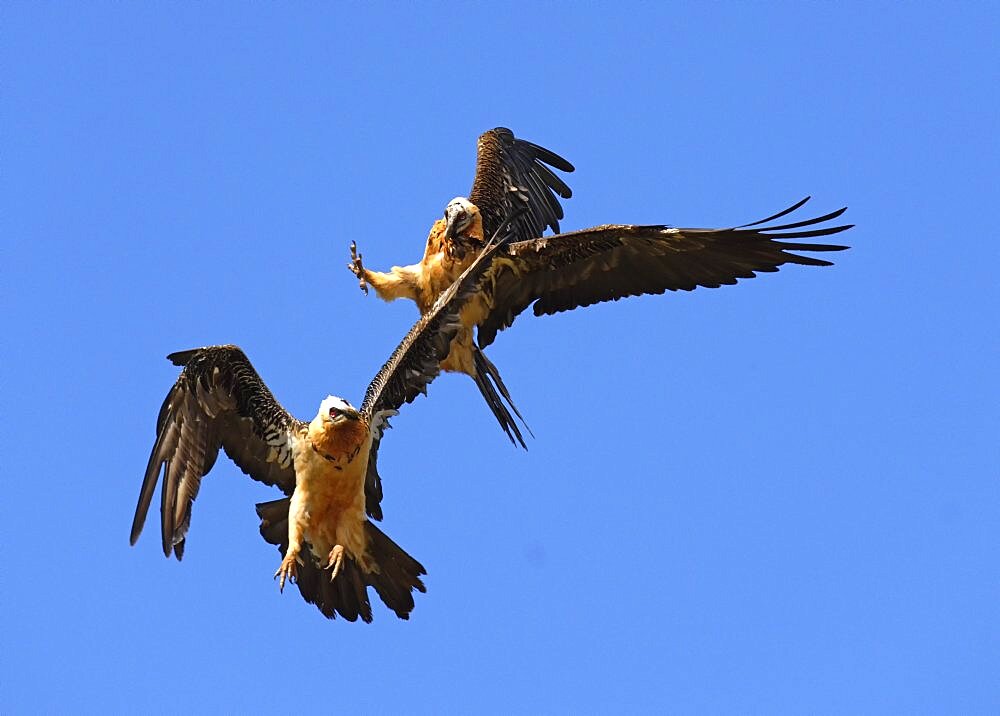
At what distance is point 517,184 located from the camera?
17.5 m

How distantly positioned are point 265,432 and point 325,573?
3.90 feet

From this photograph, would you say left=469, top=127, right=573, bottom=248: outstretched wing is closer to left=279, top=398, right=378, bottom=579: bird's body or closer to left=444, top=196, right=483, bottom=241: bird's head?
left=444, top=196, right=483, bottom=241: bird's head

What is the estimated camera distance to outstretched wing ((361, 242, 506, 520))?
12398 millimetres

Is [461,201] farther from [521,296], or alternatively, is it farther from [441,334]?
[441,334]

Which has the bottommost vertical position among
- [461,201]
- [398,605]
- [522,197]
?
[398,605]

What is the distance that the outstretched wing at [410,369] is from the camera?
488 inches

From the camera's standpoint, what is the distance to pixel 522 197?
57.0 ft

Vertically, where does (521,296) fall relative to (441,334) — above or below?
above

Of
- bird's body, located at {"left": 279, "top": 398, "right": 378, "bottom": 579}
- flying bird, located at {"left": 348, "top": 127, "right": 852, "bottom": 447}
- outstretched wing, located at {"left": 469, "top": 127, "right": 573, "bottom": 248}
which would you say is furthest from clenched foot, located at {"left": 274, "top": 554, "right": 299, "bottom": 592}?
outstretched wing, located at {"left": 469, "top": 127, "right": 573, "bottom": 248}

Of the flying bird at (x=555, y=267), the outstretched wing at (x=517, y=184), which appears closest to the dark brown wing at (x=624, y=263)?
the flying bird at (x=555, y=267)

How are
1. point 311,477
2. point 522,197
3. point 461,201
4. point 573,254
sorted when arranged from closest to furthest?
point 311,477, point 573,254, point 461,201, point 522,197

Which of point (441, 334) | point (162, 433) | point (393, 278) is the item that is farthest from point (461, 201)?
point (162, 433)

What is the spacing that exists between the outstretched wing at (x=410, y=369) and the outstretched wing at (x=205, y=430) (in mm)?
656

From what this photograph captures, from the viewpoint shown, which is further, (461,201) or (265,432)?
(461,201)
